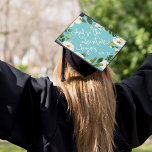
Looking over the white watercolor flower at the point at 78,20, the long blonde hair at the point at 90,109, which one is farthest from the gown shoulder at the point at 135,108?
the white watercolor flower at the point at 78,20

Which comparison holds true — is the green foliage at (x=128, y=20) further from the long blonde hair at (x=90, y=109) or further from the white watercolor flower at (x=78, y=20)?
the long blonde hair at (x=90, y=109)

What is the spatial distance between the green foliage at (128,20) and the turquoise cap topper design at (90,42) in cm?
456

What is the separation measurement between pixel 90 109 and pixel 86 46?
1.43 ft

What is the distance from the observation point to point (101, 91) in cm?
216

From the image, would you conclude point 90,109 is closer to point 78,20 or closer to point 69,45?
point 69,45

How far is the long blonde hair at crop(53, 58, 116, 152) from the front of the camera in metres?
2.11

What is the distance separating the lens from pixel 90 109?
2.12 m

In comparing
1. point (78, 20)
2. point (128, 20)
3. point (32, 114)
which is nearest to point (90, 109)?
point (32, 114)

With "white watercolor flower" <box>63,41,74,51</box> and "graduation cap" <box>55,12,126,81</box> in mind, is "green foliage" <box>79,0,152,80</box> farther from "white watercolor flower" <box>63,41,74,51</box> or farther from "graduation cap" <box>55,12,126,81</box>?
"white watercolor flower" <box>63,41,74,51</box>

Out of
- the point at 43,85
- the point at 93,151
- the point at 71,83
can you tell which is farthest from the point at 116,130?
the point at 43,85

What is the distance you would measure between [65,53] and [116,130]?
2.16 feet

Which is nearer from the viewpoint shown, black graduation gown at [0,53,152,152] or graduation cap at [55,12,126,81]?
black graduation gown at [0,53,152,152]

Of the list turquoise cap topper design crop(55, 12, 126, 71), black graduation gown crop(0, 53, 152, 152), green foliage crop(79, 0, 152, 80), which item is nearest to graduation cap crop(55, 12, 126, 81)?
turquoise cap topper design crop(55, 12, 126, 71)

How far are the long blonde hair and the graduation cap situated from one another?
0.19 feet
